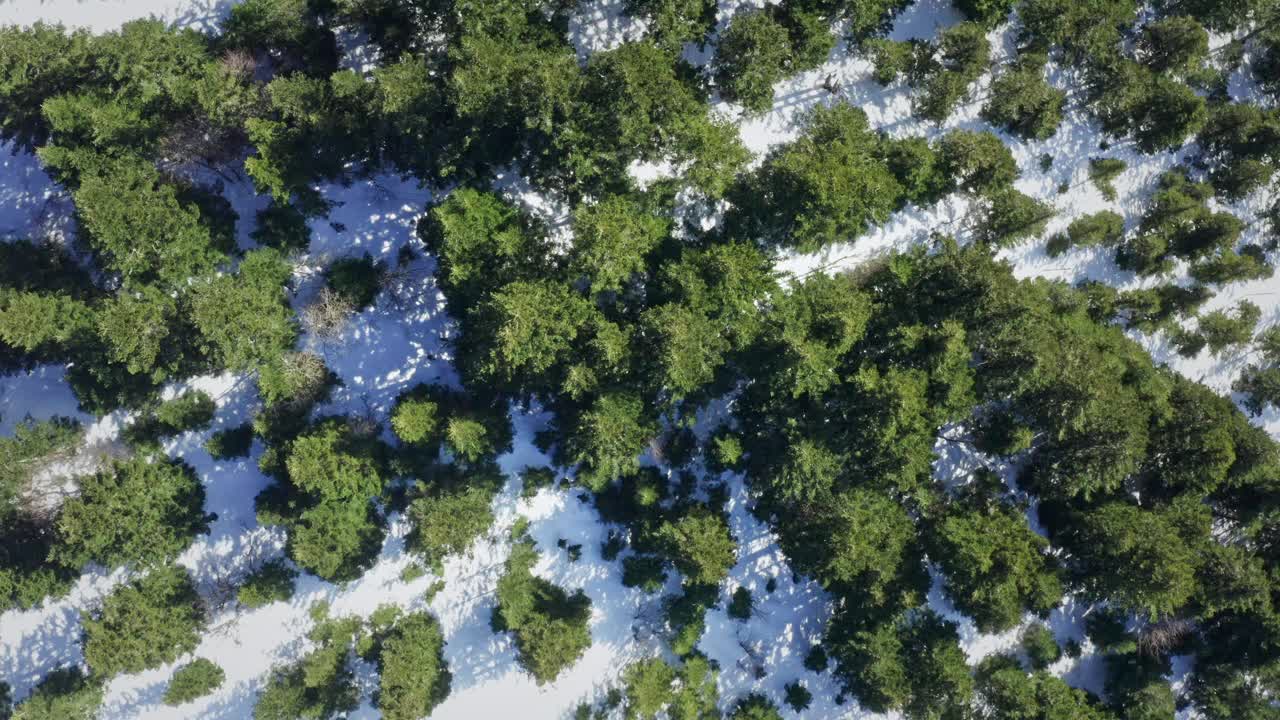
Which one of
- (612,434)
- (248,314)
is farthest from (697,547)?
(248,314)

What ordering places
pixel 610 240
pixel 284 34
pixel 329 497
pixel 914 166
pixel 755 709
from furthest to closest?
1. pixel 755 709
2. pixel 914 166
3. pixel 284 34
4. pixel 329 497
5. pixel 610 240

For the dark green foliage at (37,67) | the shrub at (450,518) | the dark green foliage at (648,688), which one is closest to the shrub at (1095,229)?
the dark green foliage at (648,688)

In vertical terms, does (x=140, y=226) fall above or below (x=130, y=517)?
above

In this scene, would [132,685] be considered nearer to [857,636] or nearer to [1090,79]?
[857,636]

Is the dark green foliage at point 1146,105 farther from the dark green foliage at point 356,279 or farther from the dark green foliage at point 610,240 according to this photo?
the dark green foliage at point 356,279

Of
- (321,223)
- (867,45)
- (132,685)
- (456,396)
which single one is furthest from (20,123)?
(867,45)

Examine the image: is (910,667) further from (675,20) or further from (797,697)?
(675,20)
